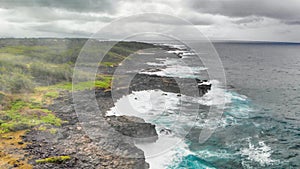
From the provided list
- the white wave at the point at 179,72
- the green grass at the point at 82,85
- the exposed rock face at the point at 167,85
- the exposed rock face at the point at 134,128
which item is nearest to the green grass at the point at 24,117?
the exposed rock face at the point at 134,128

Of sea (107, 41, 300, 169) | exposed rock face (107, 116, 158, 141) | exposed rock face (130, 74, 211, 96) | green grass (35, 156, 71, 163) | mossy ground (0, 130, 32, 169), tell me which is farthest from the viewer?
exposed rock face (130, 74, 211, 96)

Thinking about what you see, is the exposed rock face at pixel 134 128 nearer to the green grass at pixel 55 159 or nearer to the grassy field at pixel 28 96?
the grassy field at pixel 28 96

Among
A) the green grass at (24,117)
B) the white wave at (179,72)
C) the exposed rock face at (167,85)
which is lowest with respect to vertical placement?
the green grass at (24,117)

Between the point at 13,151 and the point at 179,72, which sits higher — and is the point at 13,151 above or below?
below

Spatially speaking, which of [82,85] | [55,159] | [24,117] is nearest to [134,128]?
[55,159]

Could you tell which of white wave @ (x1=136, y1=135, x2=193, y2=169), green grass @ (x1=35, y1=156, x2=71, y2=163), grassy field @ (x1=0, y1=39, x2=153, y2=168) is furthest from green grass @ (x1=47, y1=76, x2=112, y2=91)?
green grass @ (x1=35, y1=156, x2=71, y2=163)

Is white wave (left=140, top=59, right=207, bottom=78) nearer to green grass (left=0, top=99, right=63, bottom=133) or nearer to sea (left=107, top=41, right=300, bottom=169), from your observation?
sea (left=107, top=41, right=300, bottom=169)

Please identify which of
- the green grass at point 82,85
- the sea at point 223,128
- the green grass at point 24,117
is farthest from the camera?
the green grass at point 82,85

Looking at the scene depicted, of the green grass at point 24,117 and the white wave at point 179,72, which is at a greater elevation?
the white wave at point 179,72

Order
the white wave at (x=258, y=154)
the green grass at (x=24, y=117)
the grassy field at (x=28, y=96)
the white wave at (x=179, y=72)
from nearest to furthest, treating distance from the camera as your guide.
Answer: the white wave at (x=258, y=154) < the grassy field at (x=28, y=96) < the green grass at (x=24, y=117) < the white wave at (x=179, y=72)

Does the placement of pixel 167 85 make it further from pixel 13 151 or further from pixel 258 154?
pixel 13 151
